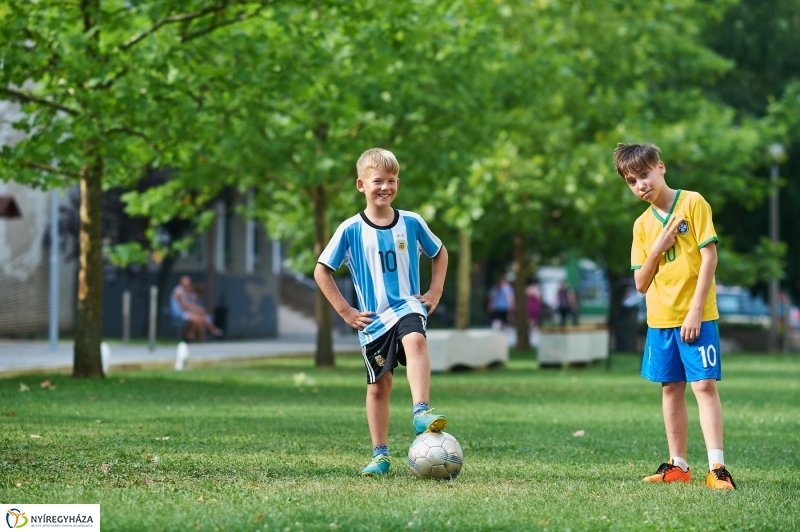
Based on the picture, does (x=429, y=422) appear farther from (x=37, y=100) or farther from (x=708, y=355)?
(x=37, y=100)

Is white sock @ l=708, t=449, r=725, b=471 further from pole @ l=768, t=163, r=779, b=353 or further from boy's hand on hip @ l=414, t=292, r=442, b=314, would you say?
pole @ l=768, t=163, r=779, b=353

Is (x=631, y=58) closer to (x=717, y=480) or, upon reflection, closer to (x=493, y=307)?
(x=493, y=307)

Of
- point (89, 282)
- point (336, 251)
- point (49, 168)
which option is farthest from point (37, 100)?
point (336, 251)

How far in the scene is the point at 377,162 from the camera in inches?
293

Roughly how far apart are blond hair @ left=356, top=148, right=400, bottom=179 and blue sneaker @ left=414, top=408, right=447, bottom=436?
4.54 ft

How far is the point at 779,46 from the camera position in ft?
125

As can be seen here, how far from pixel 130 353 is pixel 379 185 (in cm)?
1856

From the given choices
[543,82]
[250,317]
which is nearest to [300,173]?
[543,82]

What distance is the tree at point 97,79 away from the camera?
14336 millimetres

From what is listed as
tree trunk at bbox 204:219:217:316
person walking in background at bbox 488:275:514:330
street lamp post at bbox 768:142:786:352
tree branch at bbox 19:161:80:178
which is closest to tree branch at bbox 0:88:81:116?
tree branch at bbox 19:161:80:178

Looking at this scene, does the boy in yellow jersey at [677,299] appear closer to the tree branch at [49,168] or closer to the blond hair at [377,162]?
the blond hair at [377,162]

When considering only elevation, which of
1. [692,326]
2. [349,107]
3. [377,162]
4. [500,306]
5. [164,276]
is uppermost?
[349,107]

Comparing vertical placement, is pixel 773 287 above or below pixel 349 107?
below

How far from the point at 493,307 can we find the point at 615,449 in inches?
1404
